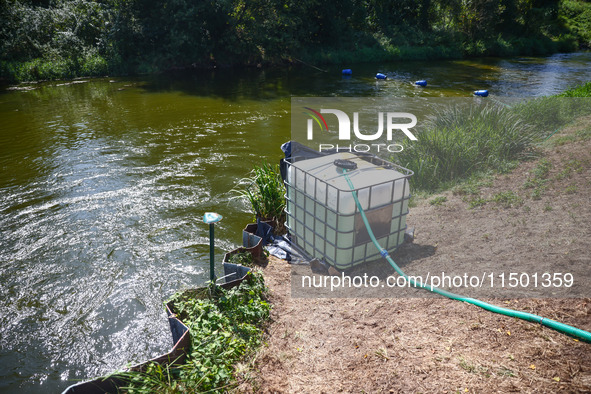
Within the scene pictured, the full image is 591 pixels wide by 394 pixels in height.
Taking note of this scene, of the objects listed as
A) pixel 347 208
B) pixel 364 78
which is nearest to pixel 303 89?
pixel 364 78

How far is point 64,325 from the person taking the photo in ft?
14.7

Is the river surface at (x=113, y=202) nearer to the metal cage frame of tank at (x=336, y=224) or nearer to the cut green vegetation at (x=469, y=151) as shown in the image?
the metal cage frame of tank at (x=336, y=224)

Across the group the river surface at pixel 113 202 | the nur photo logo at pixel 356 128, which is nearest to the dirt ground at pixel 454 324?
the river surface at pixel 113 202

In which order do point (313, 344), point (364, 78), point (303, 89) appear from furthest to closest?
point (364, 78)
point (303, 89)
point (313, 344)

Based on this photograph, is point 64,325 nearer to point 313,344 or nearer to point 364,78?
point 313,344

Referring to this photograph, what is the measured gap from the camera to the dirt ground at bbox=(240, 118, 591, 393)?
112 inches

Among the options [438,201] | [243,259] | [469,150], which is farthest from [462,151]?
[243,259]

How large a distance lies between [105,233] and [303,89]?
13.3m

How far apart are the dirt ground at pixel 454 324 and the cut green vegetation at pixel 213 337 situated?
191 mm

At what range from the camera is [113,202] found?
7.46 m

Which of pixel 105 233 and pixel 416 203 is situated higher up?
pixel 416 203

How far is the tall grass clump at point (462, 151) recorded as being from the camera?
23.1 feet

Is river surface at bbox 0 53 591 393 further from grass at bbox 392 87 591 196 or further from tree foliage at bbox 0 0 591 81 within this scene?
tree foliage at bbox 0 0 591 81

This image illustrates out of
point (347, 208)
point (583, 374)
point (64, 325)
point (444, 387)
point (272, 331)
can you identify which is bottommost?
point (64, 325)
